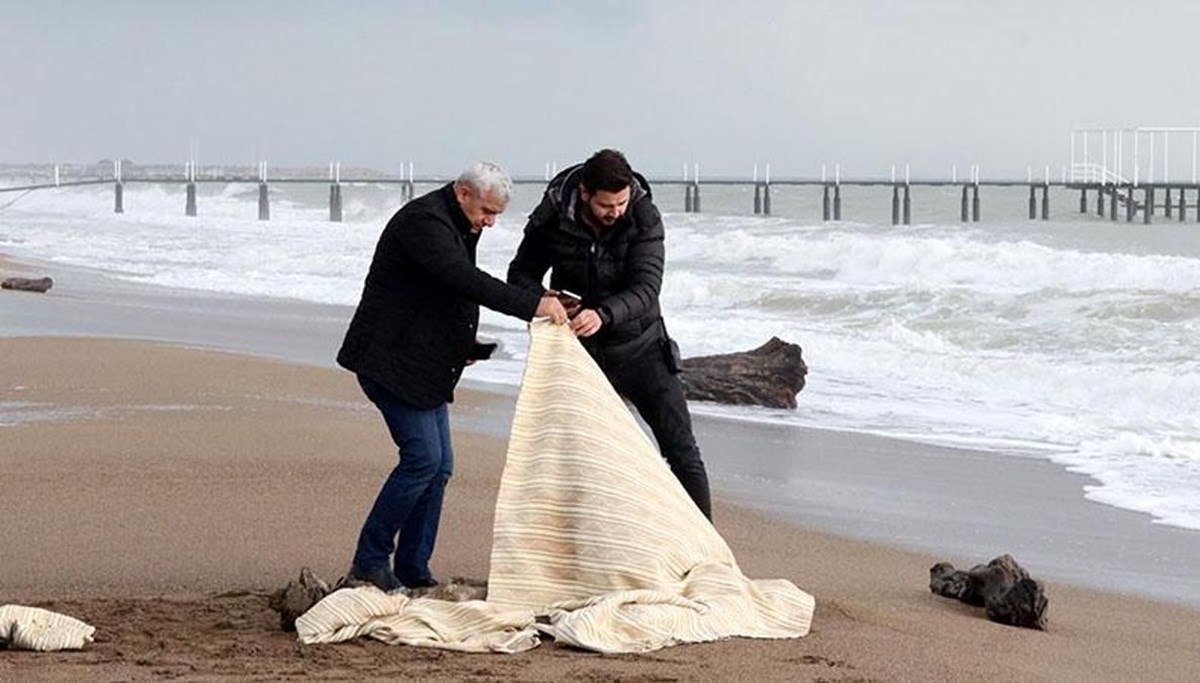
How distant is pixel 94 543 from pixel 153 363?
632 cm

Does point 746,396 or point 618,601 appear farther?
point 746,396

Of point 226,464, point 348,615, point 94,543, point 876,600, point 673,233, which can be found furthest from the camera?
point 673,233

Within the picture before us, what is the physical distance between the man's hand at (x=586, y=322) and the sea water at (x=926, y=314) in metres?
3.96

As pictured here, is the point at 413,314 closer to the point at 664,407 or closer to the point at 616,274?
the point at 616,274

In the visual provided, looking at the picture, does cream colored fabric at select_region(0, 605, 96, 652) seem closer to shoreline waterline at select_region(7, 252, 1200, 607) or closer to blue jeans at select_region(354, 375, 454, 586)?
blue jeans at select_region(354, 375, 454, 586)

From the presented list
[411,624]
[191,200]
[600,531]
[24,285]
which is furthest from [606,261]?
[191,200]

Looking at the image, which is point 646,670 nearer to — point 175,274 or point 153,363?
point 153,363

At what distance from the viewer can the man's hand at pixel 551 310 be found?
18.5ft

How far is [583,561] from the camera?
5504 mm

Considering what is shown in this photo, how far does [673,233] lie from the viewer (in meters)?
45.3

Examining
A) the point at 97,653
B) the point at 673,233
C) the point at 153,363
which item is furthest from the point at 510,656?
the point at 673,233

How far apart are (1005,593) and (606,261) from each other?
169 cm

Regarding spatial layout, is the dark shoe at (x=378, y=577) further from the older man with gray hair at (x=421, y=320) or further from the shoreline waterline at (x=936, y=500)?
the shoreline waterline at (x=936, y=500)

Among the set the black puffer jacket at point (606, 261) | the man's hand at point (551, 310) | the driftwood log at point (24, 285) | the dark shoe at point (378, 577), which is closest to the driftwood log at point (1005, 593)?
the black puffer jacket at point (606, 261)
